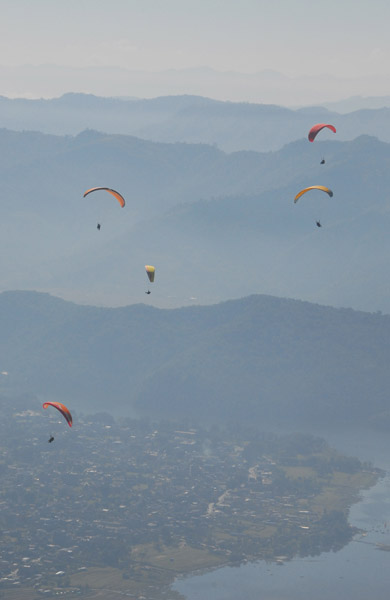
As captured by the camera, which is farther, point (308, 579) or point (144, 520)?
point (144, 520)

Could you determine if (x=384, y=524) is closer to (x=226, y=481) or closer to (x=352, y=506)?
(x=352, y=506)

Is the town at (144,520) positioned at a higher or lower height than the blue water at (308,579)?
higher

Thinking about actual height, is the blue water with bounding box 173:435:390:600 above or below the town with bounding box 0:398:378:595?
below

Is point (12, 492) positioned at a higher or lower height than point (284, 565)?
higher

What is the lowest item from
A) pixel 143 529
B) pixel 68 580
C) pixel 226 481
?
pixel 68 580

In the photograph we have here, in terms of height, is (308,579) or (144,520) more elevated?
(144,520)

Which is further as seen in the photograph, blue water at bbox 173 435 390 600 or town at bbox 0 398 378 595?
town at bbox 0 398 378 595

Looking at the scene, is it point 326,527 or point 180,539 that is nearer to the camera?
point 180,539

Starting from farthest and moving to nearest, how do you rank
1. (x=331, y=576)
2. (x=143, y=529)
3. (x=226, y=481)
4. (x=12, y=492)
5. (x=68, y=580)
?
1. (x=226, y=481)
2. (x=12, y=492)
3. (x=143, y=529)
4. (x=331, y=576)
5. (x=68, y=580)

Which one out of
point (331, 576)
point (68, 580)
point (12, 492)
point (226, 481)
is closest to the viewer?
point (68, 580)

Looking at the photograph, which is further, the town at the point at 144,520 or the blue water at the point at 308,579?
the town at the point at 144,520

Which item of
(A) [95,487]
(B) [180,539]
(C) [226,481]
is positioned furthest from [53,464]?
(B) [180,539]
